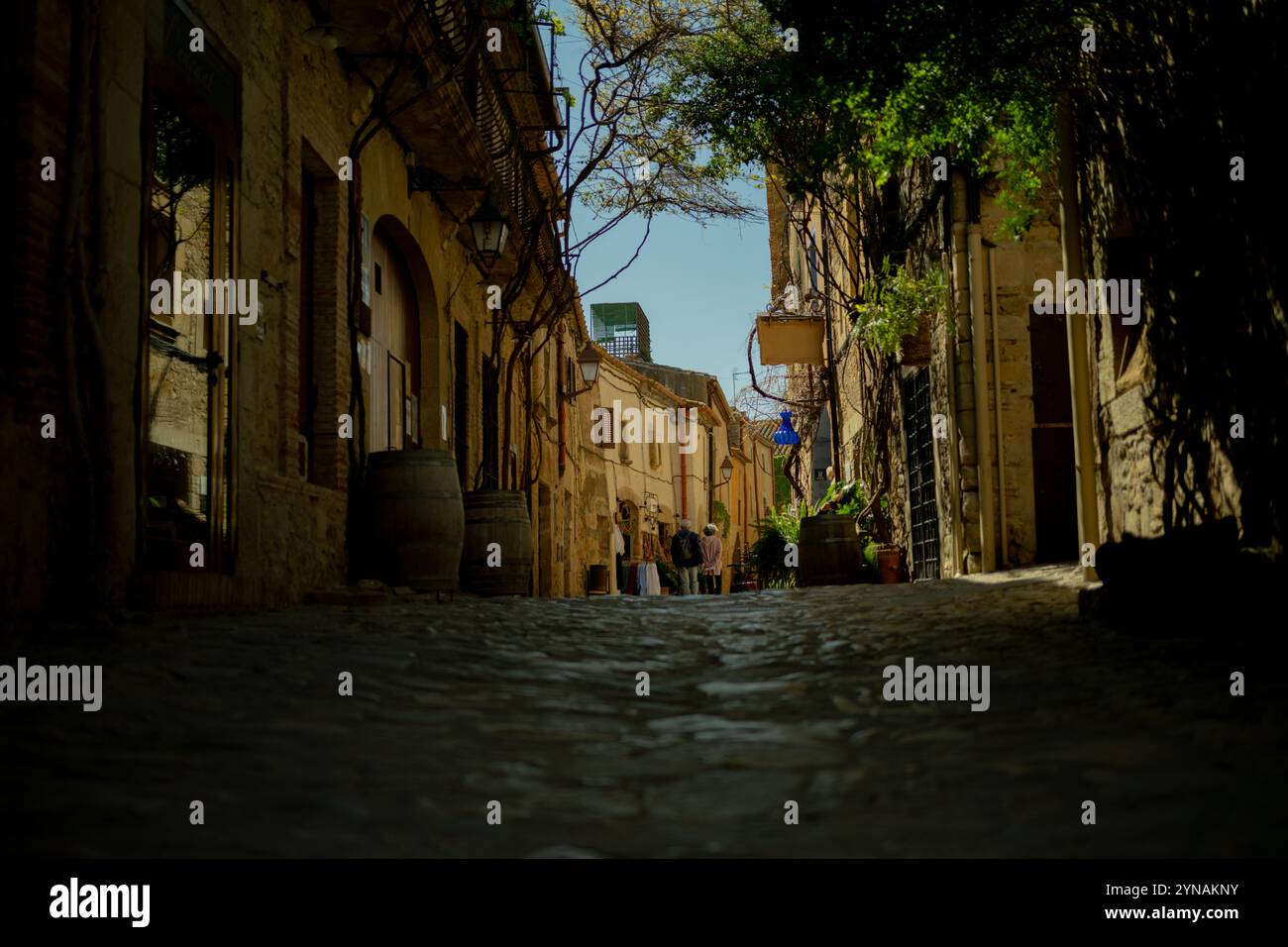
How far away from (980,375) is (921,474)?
2.28 m

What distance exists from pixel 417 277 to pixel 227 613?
550 cm

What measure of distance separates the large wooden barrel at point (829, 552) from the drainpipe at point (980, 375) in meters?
1.83

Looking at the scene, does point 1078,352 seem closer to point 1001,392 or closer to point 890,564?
point 1001,392

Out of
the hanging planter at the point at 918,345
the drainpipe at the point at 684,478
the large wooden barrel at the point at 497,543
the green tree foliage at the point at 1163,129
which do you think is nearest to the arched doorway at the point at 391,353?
the large wooden barrel at the point at 497,543

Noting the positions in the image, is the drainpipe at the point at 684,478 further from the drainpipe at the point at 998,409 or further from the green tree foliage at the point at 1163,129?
the green tree foliage at the point at 1163,129

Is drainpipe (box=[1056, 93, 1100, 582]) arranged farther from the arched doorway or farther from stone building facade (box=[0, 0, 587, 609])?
the arched doorway

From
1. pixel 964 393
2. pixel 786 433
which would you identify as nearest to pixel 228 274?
pixel 964 393

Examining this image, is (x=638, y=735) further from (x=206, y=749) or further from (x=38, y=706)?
(x=38, y=706)

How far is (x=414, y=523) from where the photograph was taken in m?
7.50

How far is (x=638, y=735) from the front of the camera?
2.78 m

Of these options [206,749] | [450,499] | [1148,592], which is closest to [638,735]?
[206,749]

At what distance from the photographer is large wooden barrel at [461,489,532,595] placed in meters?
8.80

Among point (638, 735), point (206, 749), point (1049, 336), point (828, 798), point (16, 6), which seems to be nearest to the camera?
point (828, 798)

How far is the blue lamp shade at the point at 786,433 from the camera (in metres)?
19.6
